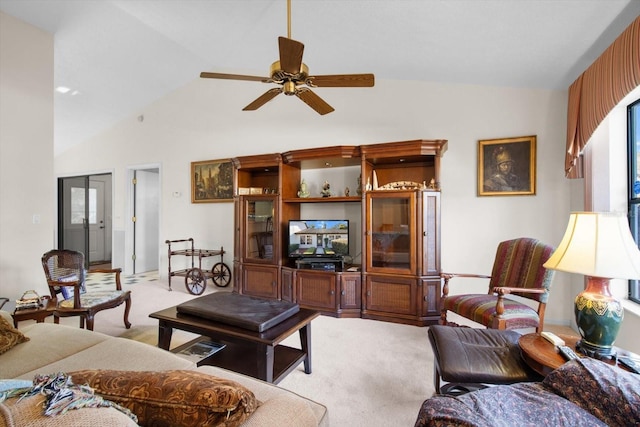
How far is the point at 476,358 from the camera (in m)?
1.63

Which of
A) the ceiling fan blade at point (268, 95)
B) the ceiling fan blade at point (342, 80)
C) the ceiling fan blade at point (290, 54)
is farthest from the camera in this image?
the ceiling fan blade at point (268, 95)

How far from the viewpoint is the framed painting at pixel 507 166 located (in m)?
3.24

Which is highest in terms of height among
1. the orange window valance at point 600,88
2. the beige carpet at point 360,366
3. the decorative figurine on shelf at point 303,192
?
the orange window valance at point 600,88

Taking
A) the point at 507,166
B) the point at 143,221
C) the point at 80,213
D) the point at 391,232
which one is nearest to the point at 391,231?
the point at 391,232

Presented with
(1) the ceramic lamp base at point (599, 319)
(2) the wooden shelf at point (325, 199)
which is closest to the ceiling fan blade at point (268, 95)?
(2) the wooden shelf at point (325, 199)

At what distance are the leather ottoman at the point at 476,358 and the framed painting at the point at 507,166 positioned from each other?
1950 millimetres

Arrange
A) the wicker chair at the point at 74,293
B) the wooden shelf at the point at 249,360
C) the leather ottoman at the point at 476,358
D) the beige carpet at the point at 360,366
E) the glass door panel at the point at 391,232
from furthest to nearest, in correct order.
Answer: the glass door panel at the point at 391,232 → the wicker chair at the point at 74,293 → the wooden shelf at the point at 249,360 → the beige carpet at the point at 360,366 → the leather ottoman at the point at 476,358

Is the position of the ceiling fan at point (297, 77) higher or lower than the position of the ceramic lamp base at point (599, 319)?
higher

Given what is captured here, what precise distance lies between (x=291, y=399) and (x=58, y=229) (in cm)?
801

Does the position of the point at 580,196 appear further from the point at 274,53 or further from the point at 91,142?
the point at 91,142

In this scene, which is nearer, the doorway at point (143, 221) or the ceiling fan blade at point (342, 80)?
the ceiling fan blade at point (342, 80)

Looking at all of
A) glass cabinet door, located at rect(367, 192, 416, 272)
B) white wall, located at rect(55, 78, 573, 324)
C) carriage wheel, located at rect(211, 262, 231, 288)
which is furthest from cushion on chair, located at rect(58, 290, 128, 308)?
glass cabinet door, located at rect(367, 192, 416, 272)

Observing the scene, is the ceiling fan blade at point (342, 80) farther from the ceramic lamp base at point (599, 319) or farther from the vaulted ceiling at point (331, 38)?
the ceramic lamp base at point (599, 319)

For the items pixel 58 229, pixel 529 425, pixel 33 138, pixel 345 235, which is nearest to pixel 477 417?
pixel 529 425
